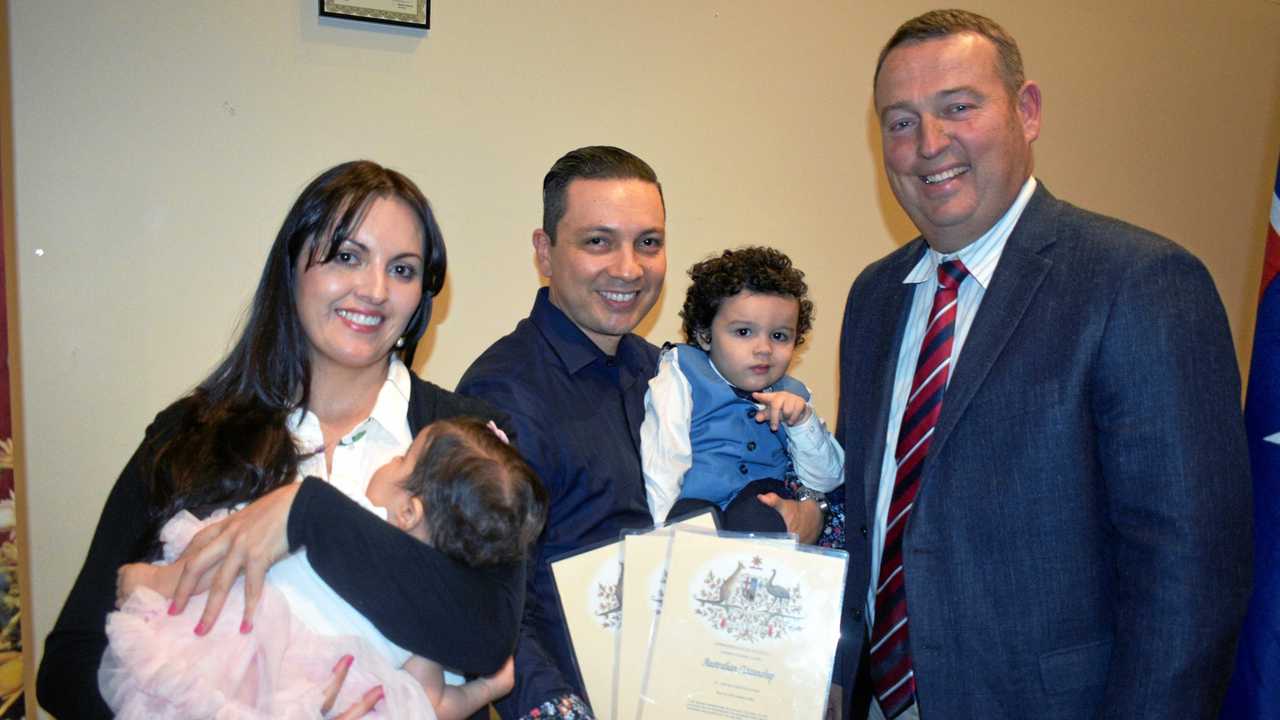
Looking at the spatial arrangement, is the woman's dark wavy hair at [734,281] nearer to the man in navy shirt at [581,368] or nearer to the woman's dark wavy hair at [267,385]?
the man in navy shirt at [581,368]

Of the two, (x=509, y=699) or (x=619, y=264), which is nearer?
(x=509, y=699)

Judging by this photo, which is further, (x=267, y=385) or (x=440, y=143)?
(x=440, y=143)

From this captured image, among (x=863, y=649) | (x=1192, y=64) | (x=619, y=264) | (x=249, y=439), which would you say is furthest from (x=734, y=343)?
(x=1192, y=64)

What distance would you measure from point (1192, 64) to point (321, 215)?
4433mm

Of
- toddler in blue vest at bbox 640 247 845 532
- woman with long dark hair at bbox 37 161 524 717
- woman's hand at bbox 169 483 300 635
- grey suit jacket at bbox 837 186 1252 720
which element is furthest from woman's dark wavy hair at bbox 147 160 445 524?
grey suit jacket at bbox 837 186 1252 720

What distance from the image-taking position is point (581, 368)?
2141mm

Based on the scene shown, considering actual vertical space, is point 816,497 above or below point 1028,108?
below

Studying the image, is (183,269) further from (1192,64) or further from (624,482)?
(1192,64)

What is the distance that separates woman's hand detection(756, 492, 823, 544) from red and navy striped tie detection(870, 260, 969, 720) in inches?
13.0

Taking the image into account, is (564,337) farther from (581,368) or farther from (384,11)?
(384,11)

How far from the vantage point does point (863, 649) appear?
6.68 ft

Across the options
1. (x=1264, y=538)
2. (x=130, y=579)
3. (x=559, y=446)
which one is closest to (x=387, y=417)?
(x=559, y=446)

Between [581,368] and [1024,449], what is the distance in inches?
39.3

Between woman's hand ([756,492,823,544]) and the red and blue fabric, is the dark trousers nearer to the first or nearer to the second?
woman's hand ([756,492,823,544])
